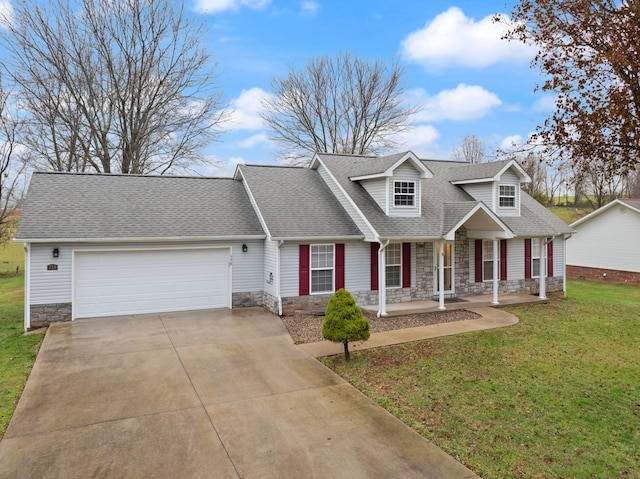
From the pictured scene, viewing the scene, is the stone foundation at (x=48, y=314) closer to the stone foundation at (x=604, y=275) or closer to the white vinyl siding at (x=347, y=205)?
the white vinyl siding at (x=347, y=205)

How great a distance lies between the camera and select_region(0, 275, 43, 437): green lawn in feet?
23.2

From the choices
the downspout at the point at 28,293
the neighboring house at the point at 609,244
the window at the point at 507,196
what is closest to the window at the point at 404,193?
the window at the point at 507,196

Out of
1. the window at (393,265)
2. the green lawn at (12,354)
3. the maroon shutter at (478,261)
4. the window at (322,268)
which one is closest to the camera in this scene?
the green lawn at (12,354)

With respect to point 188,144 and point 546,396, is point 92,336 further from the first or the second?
point 188,144

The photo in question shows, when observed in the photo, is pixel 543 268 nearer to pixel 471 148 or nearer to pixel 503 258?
pixel 503 258

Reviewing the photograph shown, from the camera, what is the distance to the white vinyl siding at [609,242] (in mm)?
22531

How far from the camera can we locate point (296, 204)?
15.0 m

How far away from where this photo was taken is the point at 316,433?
599 cm

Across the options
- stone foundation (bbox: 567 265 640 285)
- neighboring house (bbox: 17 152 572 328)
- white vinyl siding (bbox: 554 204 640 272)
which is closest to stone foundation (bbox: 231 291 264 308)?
neighboring house (bbox: 17 152 572 328)

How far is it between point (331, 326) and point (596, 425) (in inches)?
188

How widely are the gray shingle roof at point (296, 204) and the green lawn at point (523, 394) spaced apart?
16.6 feet

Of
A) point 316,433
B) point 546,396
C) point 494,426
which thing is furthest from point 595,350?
point 316,433

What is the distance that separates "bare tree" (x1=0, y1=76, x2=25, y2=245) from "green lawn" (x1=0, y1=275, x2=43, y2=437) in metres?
12.4

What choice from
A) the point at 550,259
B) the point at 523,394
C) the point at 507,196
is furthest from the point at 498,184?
the point at 523,394
